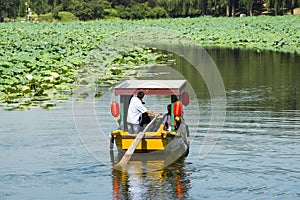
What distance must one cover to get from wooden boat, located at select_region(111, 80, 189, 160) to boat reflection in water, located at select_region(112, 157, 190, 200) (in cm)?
28

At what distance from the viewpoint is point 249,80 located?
84.2 ft

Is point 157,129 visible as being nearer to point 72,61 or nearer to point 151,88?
point 151,88

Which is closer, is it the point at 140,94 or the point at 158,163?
the point at 158,163

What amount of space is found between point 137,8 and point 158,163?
280 feet

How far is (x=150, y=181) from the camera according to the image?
11305 mm

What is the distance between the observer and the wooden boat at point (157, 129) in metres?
12.4

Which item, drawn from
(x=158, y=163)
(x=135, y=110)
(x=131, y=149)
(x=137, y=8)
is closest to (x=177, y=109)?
(x=135, y=110)

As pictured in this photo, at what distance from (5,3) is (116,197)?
8252cm

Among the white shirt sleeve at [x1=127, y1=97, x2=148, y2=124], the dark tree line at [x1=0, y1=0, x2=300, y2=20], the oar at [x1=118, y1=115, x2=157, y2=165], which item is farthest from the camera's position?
the dark tree line at [x1=0, y1=0, x2=300, y2=20]

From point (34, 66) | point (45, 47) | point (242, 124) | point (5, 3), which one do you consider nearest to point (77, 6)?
point (5, 3)

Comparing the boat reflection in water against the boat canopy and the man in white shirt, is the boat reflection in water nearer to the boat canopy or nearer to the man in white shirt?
the man in white shirt

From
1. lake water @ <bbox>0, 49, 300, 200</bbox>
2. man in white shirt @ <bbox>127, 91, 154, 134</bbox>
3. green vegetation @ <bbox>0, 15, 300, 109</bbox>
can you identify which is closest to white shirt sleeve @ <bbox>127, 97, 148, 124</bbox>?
man in white shirt @ <bbox>127, 91, 154, 134</bbox>

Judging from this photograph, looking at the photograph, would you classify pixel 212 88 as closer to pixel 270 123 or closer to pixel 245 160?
pixel 270 123

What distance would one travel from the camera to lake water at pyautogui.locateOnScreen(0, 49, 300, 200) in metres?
10.8
